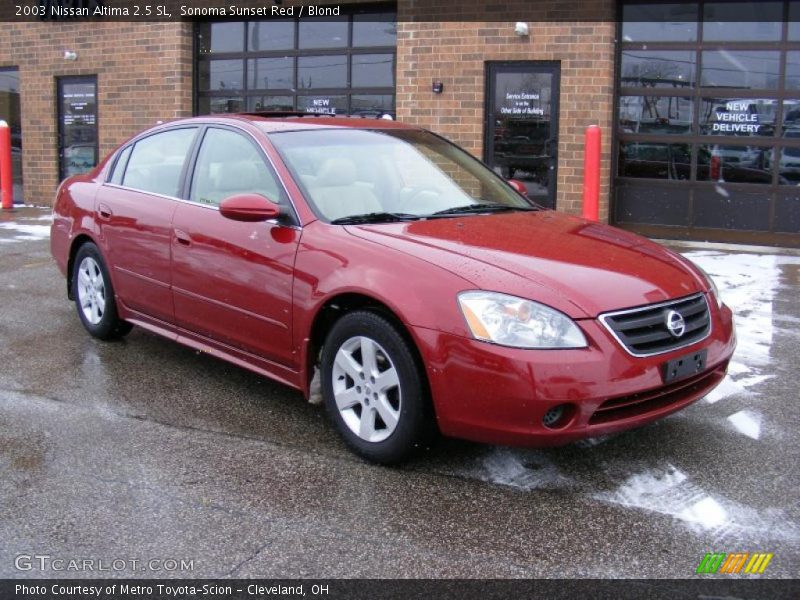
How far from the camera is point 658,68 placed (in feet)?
36.2

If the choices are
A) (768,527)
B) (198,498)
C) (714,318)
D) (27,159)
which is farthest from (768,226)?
(27,159)

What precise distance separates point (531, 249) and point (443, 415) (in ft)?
2.90

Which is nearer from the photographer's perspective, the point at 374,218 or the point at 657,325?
the point at 657,325

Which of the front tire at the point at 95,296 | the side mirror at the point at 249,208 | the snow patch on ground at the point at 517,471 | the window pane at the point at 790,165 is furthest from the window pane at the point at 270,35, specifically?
the snow patch on ground at the point at 517,471

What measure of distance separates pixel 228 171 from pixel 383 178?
34.5 inches

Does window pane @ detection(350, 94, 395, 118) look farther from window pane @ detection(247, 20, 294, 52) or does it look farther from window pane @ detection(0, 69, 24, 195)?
window pane @ detection(0, 69, 24, 195)

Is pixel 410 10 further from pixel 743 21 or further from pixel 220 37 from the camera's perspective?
pixel 743 21

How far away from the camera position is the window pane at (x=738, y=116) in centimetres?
1062

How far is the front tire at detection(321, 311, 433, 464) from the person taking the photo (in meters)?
3.67

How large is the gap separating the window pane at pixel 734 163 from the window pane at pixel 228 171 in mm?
7665

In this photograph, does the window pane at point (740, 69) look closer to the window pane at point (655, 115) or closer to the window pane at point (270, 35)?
the window pane at point (655, 115)

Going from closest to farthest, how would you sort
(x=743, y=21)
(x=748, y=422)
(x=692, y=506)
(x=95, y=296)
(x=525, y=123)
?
→ (x=692, y=506), (x=748, y=422), (x=95, y=296), (x=743, y=21), (x=525, y=123)

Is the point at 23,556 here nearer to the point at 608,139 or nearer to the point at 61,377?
the point at 61,377

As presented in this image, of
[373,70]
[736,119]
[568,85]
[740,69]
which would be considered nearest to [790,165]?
[736,119]
